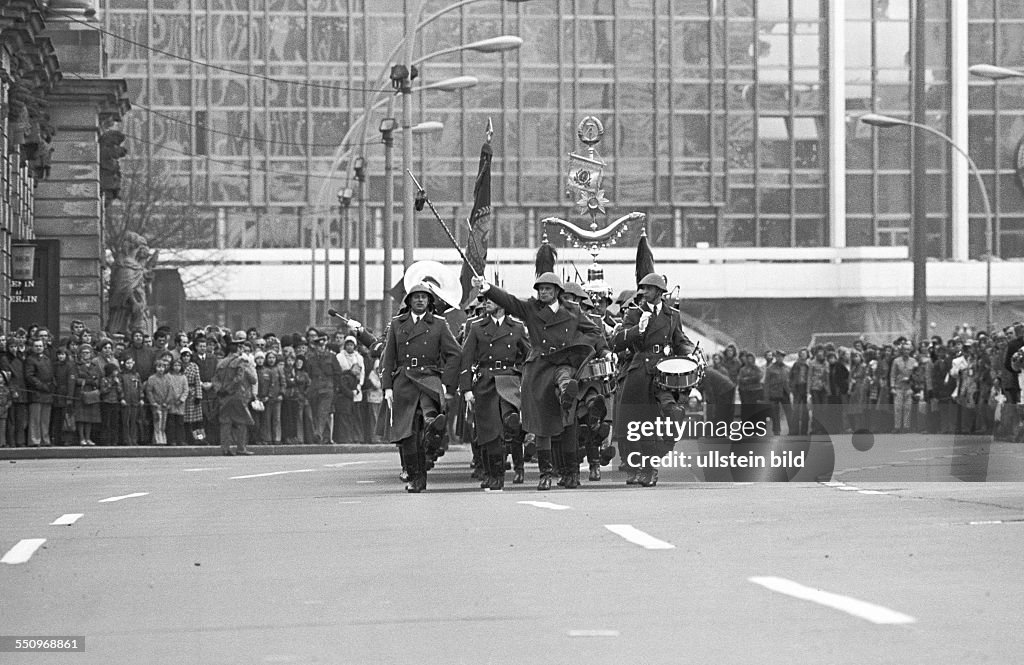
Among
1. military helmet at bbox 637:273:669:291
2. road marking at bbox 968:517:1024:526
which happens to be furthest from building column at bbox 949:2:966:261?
road marking at bbox 968:517:1024:526

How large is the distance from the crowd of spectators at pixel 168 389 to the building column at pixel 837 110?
54.5 metres

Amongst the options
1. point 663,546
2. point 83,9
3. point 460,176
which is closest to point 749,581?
point 663,546

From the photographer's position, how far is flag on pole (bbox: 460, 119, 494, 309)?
2916 cm

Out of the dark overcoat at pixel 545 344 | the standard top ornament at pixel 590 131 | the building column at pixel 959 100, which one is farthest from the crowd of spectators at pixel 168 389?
the building column at pixel 959 100

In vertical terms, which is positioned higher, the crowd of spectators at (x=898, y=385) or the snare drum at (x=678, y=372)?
the snare drum at (x=678, y=372)

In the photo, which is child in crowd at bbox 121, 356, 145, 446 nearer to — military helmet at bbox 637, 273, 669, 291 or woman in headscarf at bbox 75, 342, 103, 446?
woman in headscarf at bbox 75, 342, 103, 446

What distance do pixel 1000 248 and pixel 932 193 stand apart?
341 centimetres

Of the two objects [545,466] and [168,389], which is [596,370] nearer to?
[545,466]

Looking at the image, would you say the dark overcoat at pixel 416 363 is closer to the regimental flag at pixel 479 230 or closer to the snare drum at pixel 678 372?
the snare drum at pixel 678 372

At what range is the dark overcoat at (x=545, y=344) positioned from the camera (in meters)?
20.2

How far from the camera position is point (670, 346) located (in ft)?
66.8

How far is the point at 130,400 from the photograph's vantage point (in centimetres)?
3284

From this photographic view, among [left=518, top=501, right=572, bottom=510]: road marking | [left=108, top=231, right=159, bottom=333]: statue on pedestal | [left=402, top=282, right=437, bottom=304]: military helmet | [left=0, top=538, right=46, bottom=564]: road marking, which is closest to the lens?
[left=0, top=538, right=46, bottom=564]: road marking

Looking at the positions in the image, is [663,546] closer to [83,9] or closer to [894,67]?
[83,9]
